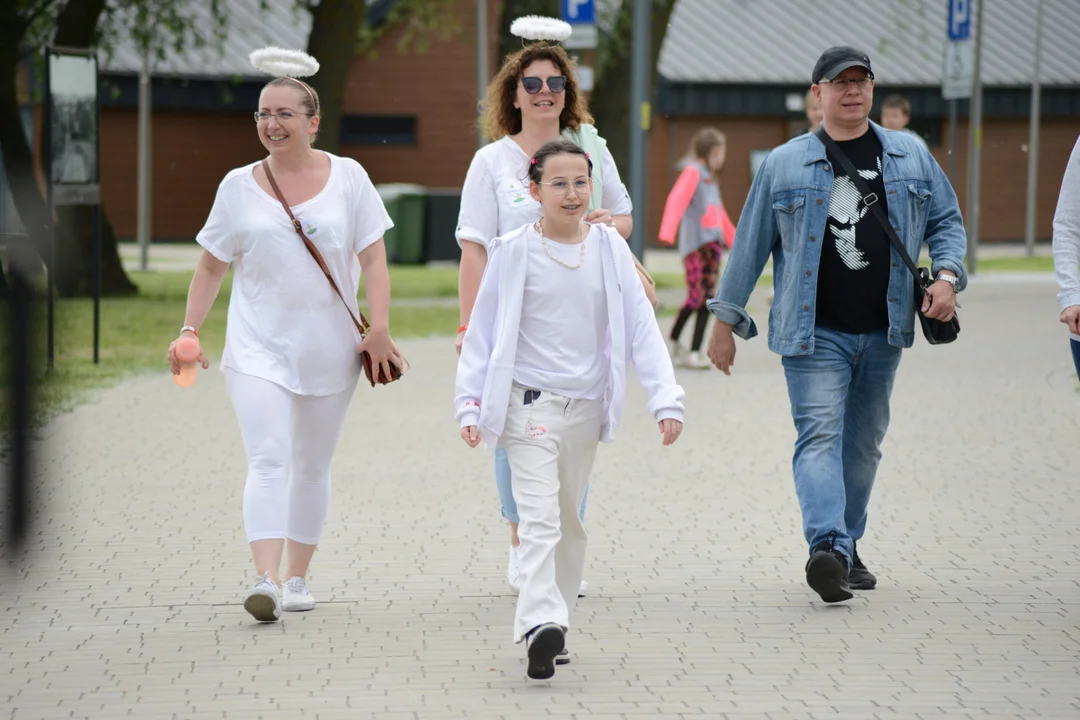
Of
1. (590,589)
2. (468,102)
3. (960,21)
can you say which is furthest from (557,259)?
(468,102)

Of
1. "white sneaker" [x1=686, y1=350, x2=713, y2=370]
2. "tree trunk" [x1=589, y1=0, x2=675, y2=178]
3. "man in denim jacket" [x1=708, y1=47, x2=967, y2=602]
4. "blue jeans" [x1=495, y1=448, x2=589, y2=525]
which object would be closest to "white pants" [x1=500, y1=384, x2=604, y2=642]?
"blue jeans" [x1=495, y1=448, x2=589, y2=525]

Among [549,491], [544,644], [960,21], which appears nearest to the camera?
[544,644]

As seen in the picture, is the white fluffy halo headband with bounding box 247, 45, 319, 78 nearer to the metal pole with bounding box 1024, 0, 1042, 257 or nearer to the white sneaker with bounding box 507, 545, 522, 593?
the white sneaker with bounding box 507, 545, 522, 593

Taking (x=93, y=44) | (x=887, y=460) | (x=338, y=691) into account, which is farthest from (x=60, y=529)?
(x=93, y=44)

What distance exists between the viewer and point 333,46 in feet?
69.0

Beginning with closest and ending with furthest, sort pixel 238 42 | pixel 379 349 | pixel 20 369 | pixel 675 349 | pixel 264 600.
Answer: pixel 20 369, pixel 264 600, pixel 379 349, pixel 675 349, pixel 238 42

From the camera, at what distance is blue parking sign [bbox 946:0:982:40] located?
2488cm

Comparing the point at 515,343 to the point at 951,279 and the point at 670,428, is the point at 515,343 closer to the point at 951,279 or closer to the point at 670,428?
the point at 670,428

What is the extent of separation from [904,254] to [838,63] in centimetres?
68

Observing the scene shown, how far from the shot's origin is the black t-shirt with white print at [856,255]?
5.84 meters

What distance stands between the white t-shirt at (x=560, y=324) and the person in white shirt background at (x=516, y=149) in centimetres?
67

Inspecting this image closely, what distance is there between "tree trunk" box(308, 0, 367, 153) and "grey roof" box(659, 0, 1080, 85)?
62.4 feet

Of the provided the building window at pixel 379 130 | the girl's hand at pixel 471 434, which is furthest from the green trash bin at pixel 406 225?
the girl's hand at pixel 471 434

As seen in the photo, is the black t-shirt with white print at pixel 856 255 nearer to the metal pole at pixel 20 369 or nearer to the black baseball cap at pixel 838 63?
the black baseball cap at pixel 838 63
